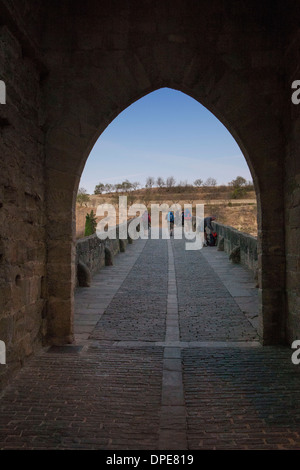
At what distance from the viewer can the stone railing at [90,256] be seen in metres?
7.45

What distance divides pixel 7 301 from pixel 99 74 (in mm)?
2654

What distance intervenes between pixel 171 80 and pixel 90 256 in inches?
207

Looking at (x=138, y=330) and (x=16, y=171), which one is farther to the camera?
(x=138, y=330)

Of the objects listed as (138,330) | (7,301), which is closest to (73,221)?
(7,301)

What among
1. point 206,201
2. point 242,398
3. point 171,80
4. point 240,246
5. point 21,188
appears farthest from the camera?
point 206,201

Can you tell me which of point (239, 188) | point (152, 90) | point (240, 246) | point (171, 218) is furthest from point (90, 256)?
point (239, 188)

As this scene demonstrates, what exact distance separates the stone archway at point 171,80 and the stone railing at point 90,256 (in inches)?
140

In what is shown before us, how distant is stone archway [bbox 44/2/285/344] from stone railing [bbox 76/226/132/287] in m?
3.56

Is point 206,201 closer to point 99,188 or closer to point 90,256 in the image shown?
point 99,188

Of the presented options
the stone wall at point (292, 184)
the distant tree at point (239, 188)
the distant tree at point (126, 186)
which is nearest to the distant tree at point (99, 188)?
the distant tree at point (126, 186)

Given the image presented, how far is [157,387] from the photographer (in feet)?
10.1

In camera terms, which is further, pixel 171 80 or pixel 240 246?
pixel 240 246
